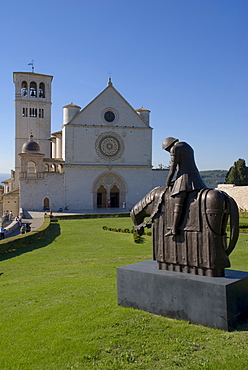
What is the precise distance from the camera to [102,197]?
152 feet

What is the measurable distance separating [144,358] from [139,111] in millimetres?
43640

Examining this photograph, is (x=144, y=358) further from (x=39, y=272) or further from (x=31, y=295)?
(x=39, y=272)

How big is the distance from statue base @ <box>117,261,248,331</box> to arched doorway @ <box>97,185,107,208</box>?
3875 cm

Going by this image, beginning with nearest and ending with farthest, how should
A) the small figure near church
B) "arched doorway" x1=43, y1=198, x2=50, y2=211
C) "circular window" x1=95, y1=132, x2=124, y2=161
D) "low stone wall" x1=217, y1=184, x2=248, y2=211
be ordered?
the small figure near church → "low stone wall" x1=217, y1=184, x2=248, y2=211 → "arched doorway" x1=43, y1=198, x2=50, y2=211 → "circular window" x1=95, y1=132, x2=124, y2=161

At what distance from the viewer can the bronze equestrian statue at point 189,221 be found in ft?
20.8

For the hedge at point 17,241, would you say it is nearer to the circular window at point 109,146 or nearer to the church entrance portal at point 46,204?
the church entrance portal at point 46,204

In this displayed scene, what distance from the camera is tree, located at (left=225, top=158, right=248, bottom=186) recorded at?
57.4m

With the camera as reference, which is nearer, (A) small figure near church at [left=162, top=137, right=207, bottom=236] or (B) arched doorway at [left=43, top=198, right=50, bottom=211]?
(A) small figure near church at [left=162, top=137, right=207, bottom=236]

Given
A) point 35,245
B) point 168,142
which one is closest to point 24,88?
point 35,245

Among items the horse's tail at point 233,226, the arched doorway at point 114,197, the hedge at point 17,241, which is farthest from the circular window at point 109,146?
the horse's tail at point 233,226

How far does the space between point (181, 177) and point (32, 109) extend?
49.2m

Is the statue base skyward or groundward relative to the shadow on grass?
skyward

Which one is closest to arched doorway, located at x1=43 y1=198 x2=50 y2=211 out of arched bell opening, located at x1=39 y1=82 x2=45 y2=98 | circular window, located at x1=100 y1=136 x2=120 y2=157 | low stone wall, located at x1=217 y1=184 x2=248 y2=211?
circular window, located at x1=100 y1=136 x2=120 y2=157

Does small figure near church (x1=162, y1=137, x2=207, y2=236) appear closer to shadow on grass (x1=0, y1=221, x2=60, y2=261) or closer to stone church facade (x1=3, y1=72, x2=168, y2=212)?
shadow on grass (x1=0, y1=221, x2=60, y2=261)
